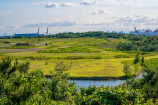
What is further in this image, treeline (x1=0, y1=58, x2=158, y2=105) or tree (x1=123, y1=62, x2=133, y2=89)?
tree (x1=123, y1=62, x2=133, y2=89)

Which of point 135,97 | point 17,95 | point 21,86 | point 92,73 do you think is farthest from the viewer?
point 92,73

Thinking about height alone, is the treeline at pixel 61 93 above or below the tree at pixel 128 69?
above

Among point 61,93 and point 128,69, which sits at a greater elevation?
point 61,93

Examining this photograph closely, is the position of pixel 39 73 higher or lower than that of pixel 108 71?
higher

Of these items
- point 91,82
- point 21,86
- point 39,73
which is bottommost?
point 91,82

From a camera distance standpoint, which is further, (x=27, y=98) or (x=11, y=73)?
(x=11, y=73)

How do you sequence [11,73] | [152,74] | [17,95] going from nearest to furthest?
[17,95] < [11,73] < [152,74]

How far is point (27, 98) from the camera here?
1695 centimetres

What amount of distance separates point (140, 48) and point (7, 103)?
11834cm

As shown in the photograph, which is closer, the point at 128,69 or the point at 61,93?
the point at 61,93

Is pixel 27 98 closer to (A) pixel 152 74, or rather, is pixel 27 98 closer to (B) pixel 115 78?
(A) pixel 152 74

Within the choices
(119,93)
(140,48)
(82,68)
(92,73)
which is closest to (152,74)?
(119,93)

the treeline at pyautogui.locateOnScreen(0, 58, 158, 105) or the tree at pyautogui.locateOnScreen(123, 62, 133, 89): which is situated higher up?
the treeline at pyautogui.locateOnScreen(0, 58, 158, 105)

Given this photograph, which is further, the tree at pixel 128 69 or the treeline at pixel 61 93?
the tree at pixel 128 69
